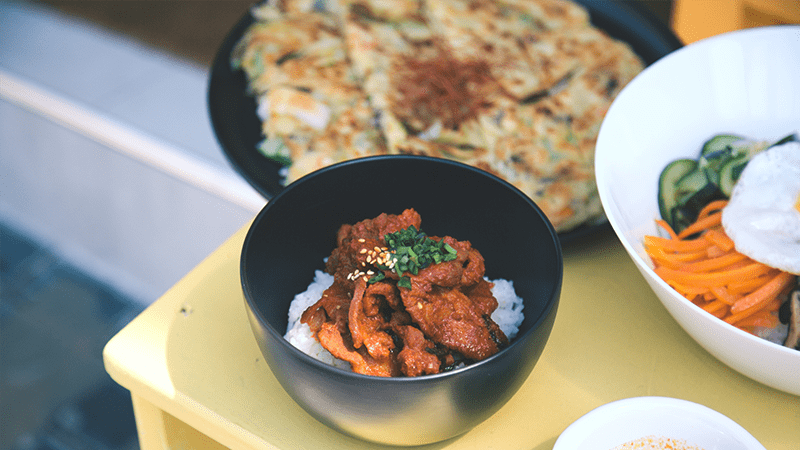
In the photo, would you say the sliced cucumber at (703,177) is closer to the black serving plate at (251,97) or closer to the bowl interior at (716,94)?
the bowl interior at (716,94)

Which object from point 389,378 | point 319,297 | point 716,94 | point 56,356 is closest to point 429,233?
point 319,297

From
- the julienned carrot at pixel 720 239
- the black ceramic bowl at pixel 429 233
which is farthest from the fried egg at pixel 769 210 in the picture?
the black ceramic bowl at pixel 429 233

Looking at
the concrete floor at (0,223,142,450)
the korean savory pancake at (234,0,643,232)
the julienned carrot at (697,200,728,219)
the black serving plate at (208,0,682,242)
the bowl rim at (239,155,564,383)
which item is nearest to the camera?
the bowl rim at (239,155,564,383)

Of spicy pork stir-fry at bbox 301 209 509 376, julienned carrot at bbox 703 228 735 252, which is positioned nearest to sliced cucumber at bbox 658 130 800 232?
julienned carrot at bbox 703 228 735 252

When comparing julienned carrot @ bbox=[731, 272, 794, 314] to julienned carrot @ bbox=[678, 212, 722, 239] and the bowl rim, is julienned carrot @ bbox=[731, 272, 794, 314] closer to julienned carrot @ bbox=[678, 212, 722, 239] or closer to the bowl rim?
julienned carrot @ bbox=[678, 212, 722, 239]

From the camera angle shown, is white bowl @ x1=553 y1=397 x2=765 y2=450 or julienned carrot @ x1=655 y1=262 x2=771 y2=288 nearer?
white bowl @ x1=553 y1=397 x2=765 y2=450

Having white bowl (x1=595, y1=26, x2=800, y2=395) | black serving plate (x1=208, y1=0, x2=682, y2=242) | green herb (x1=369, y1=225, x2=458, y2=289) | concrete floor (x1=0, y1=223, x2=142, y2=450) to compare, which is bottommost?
concrete floor (x1=0, y1=223, x2=142, y2=450)
